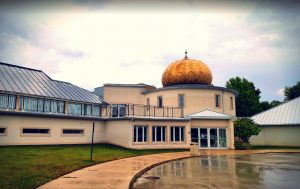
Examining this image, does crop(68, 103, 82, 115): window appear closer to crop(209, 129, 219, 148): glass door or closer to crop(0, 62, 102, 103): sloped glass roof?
crop(0, 62, 102, 103): sloped glass roof

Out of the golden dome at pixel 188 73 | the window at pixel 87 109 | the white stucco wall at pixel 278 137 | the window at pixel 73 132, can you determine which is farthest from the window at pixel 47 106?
the white stucco wall at pixel 278 137

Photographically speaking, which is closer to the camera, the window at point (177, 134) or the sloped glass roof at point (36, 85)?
the sloped glass roof at point (36, 85)

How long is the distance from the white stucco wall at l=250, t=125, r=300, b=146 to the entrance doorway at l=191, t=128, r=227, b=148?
34.8 feet

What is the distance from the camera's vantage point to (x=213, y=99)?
32.4m

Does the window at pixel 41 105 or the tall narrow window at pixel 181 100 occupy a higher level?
the tall narrow window at pixel 181 100

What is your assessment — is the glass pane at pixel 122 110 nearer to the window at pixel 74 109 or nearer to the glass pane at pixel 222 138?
the window at pixel 74 109

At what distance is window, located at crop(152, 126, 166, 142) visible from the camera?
26875 mm

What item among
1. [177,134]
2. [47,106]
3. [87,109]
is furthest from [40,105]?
[177,134]

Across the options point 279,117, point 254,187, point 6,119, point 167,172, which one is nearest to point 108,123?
point 6,119

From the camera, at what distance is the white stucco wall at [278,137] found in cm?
3331

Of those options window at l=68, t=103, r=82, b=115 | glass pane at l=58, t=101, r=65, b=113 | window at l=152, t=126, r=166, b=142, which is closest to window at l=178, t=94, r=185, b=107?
window at l=152, t=126, r=166, b=142

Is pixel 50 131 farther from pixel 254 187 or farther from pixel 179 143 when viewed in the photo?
pixel 254 187

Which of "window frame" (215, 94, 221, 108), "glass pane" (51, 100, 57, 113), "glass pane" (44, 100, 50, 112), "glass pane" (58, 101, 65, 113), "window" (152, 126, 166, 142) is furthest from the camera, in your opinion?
"window frame" (215, 94, 221, 108)

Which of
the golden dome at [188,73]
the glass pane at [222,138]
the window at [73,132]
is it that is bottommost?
the glass pane at [222,138]
